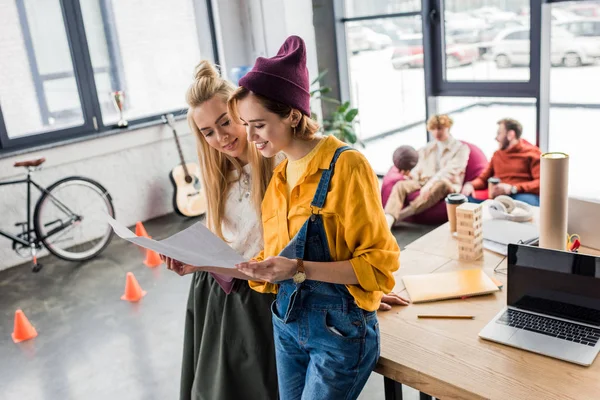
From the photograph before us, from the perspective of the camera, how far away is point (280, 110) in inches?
55.1

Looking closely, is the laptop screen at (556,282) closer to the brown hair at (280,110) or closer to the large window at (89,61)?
the brown hair at (280,110)

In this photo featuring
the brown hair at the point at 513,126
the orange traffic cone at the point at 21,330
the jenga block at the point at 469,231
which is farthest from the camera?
the brown hair at the point at 513,126

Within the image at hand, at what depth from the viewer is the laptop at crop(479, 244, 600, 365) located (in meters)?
1.46

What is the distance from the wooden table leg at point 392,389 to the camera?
1.61 metres

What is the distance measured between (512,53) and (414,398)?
11.3 ft

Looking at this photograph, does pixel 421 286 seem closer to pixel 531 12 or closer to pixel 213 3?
pixel 531 12

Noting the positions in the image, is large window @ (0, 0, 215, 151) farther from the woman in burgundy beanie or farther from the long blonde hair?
the woman in burgundy beanie

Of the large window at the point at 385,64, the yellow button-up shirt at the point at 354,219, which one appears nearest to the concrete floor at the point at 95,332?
the yellow button-up shirt at the point at 354,219

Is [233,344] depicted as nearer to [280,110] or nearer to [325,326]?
[325,326]

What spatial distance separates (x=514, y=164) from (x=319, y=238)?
342cm

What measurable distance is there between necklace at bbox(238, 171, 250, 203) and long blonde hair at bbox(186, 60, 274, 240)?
0.02m

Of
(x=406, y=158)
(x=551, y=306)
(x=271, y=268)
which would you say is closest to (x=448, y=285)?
(x=551, y=306)

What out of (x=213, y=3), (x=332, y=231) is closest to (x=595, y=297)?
(x=332, y=231)

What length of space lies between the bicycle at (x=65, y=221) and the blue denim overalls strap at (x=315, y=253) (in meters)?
3.63
